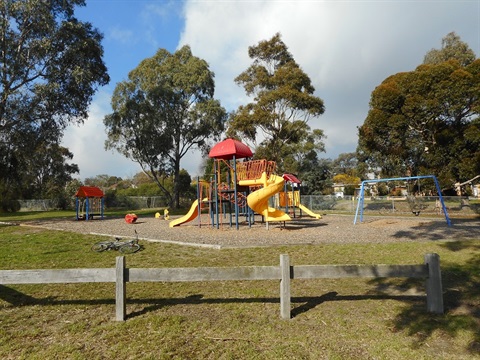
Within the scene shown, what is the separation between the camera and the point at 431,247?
31.5ft

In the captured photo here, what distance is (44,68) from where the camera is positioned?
21.1 meters

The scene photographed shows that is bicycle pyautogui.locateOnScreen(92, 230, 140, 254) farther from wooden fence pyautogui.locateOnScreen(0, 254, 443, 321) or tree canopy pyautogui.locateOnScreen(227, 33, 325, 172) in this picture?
tree canopy pyautogui.locateOnScreen(227, 33, 325, 172)

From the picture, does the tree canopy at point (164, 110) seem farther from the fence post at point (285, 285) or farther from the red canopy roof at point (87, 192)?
the fence post at point (285, 285)

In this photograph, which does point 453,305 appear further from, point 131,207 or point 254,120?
point 131,207

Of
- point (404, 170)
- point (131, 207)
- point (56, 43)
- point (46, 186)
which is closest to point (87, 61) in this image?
point (56, 43)

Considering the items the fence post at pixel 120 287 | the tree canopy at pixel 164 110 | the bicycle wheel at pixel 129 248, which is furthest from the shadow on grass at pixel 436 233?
the tree canopy at pixel 164 110

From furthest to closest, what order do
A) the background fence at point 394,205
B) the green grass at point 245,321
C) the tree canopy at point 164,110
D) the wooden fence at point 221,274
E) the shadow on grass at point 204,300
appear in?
the tree canopy at point 164,110 → the background fence at point 394,205 → the shadow on grass at point 204,300 → the wooden fence at point 221,274 → the green grass at point 245,321

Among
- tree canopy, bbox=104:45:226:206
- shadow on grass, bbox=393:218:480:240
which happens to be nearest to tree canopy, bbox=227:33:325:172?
tree canopy, bbox=104:45:226:206

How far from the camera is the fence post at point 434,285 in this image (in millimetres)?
4730

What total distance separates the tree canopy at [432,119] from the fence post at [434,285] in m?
22.4

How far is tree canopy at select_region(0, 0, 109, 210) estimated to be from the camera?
19.7 meters

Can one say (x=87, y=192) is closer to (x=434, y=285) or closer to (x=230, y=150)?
(x=230, y=150)

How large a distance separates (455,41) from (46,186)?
55.0 metres

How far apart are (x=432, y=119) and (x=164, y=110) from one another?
80.0 ft
